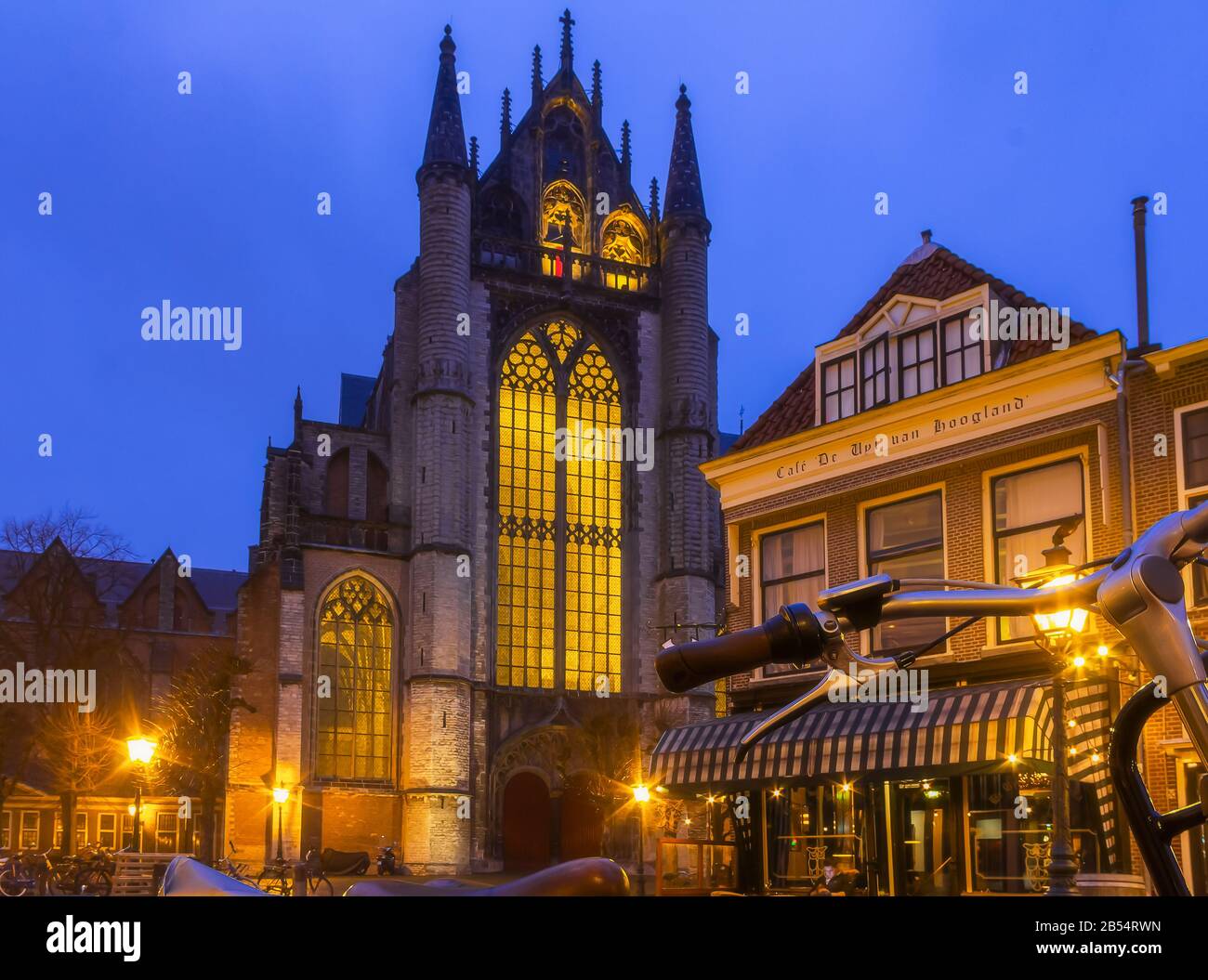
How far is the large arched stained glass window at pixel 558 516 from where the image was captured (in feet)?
175

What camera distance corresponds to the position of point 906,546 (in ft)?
71.5

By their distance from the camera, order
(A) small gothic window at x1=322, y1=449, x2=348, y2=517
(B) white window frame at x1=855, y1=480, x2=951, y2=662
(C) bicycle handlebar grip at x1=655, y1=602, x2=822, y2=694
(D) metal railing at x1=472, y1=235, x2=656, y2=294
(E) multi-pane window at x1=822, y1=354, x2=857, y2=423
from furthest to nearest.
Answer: (D) metal railing at x1=472, y1=235, x2=656, y2=294, (A) small gothic window at x1=322, y1=449, x2=348, y2=517, (E) multi-pane window at x1=822, y1=354, x2=857, y2=423, (B) white window frame at x1=855, y1=480, x2=951, y2=662, (C) bicycle handlebar grip at x1=655, y1=602, x2=822, y2=694

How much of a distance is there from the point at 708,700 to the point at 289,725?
15.9 meters

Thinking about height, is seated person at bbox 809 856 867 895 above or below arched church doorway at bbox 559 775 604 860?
above

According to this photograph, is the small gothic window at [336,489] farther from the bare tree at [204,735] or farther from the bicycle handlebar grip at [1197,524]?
the bicycle handlebar grip at [1197,524]

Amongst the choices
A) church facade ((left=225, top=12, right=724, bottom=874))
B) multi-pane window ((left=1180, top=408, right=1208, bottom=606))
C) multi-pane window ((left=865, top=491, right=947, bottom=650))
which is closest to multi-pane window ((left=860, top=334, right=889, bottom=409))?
multi-pane window ((left=865, top=491, right=947, bottom=650))

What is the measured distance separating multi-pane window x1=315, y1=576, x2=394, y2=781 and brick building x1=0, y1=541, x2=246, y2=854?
5.77 m

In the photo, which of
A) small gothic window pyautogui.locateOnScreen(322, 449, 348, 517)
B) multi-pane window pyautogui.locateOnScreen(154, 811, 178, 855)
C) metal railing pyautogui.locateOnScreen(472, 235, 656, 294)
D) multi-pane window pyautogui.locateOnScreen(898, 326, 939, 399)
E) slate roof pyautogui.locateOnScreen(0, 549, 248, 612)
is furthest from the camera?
slate roof pyautogui.locateOnScreen(0, 549, 248, 612)

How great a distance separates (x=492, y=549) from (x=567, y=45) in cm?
2456

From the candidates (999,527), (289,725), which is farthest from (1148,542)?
(289,725)

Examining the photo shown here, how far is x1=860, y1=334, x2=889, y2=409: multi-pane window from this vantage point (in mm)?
23312

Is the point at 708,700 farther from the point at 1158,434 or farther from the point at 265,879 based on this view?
the point at 1158,434

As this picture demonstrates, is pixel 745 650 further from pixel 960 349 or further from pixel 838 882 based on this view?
pixel 960 349

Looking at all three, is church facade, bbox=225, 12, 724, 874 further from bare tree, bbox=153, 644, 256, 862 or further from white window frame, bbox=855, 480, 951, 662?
white window frame, bbox=855, 480, 951, 662
